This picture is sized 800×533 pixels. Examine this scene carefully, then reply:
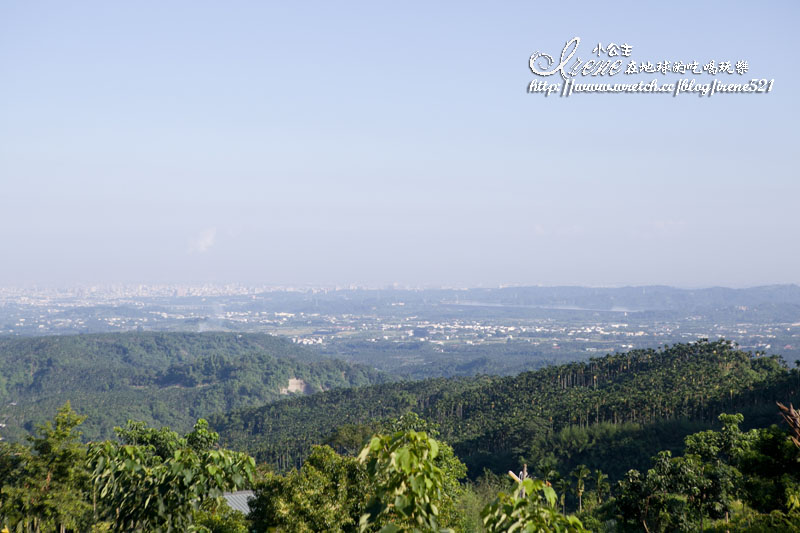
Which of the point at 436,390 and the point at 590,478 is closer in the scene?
the point at 590,478

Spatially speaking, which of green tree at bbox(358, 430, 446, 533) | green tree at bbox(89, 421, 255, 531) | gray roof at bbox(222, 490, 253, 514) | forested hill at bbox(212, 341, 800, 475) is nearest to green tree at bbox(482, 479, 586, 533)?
green tree at bbox(358, 430, 446, 533)

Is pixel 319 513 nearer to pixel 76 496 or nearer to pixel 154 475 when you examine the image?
pixel 76 496

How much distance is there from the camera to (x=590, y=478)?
56.2 metres

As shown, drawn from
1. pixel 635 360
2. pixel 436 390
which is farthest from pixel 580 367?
→ pixel 436 390

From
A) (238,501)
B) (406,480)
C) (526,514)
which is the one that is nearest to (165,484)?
(406,480)

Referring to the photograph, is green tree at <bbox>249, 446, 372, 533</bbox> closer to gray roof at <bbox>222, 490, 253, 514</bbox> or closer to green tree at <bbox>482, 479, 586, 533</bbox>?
green tree at <bbox>482, 479, 586, 533</bbox>

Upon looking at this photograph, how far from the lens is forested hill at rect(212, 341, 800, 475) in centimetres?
6253

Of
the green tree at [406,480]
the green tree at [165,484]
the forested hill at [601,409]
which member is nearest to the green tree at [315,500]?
the green tree at [165,484]

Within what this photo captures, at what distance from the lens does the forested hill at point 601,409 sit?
62531mm

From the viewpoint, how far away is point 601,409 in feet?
236

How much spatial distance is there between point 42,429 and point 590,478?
1997 inches

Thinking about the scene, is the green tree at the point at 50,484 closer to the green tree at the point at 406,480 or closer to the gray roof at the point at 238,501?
the green tree at the point at 406,480

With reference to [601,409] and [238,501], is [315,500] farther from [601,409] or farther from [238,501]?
[601,409]

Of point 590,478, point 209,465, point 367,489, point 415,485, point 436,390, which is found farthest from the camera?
point 436,390
